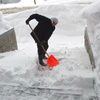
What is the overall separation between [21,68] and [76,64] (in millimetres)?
1370

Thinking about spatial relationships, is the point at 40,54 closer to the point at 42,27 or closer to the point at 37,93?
the point at 42,27

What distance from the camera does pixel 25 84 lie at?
2980mm

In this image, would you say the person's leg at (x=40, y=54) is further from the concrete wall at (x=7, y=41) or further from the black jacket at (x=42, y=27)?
the concrete wall at (x=7, y=41)

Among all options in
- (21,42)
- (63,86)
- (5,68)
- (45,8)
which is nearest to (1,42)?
(5,68)

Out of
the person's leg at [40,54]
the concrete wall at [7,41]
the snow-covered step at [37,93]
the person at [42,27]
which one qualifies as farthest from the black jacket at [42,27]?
the concrete wall at [7,41]

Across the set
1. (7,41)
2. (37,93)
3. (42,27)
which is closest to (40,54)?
(42,27)

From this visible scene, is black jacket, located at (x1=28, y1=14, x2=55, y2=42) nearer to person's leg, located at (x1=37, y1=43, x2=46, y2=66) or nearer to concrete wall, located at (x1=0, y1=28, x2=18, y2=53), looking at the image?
person's leg, located at (x1=37, y1=43, x2=46, y2=66)

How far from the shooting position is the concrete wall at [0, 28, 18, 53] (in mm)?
5748

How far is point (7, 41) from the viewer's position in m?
6.19

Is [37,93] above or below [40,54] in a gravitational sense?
above

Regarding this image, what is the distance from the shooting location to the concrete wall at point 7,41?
18.9 ft

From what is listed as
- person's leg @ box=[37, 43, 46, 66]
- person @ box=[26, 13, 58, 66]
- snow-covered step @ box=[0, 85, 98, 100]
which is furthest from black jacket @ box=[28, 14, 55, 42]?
snow-covered step @ box=[0, 85, 98, 100]

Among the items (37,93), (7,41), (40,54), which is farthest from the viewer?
(7,41)

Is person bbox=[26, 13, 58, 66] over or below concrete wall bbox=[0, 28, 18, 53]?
over
